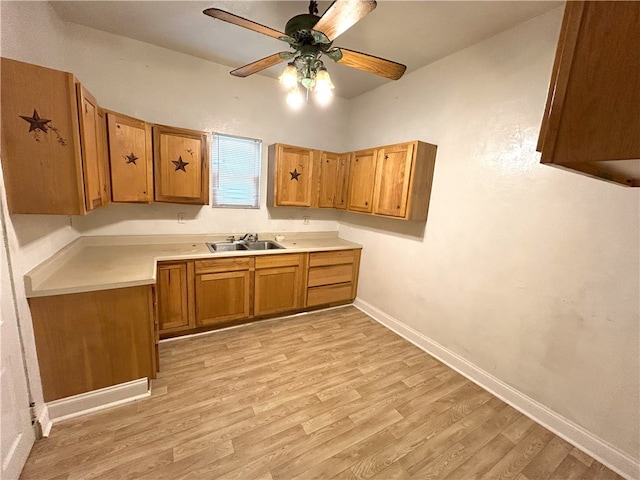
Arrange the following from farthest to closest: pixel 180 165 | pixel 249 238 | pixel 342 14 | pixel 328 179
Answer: pixel 328 179
pixel 249 238
pixel 180 165
pixel 342 14

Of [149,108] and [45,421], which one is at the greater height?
[149,108]

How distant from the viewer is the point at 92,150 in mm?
1733

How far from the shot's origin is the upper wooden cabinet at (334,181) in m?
3.51

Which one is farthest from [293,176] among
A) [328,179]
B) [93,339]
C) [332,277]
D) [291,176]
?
[93,339]

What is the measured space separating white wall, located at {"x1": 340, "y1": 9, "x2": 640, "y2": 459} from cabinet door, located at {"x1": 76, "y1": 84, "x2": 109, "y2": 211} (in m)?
2.82

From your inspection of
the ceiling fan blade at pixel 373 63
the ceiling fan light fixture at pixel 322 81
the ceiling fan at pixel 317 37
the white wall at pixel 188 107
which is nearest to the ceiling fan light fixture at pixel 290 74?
the ceiling fan at pixel 317 37

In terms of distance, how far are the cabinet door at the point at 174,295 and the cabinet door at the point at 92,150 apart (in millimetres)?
788

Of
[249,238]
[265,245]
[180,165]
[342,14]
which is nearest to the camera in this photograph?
[342,14]

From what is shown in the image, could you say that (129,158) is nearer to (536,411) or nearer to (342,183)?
(342,183)

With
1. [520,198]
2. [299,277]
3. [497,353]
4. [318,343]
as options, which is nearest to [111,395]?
[318,343]

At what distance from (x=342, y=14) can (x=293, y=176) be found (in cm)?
213

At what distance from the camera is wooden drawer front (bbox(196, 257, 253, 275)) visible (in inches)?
103

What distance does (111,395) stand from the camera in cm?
183

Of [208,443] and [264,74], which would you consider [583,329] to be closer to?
[208,443]
